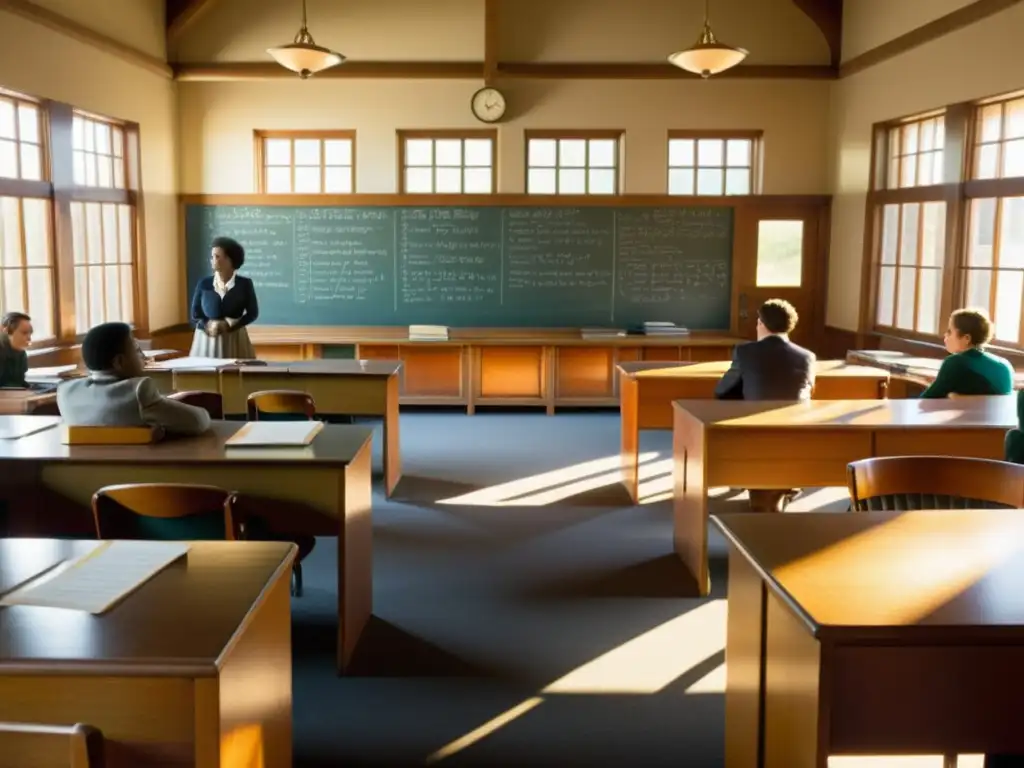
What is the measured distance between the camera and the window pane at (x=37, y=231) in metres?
6.23

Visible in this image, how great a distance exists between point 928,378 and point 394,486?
3114mm

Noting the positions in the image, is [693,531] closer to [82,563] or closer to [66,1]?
[82,563]

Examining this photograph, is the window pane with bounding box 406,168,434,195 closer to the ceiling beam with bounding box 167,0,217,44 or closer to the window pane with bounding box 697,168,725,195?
the ceiling beam with bounding box 167,0,217,44

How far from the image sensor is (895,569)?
6.46 feet

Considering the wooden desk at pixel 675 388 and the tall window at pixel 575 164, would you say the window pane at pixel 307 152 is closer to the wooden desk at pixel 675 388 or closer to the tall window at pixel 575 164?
the tall window at pixel 575 164

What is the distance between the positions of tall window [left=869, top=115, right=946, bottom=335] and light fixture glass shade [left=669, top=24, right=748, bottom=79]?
1.73m

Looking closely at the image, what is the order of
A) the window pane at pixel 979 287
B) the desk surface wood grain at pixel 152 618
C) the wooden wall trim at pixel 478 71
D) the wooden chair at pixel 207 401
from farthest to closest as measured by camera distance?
the wooden wall trim at pixel 478 71 < the window pane at pixel 979 287 < the wooden chair at pixel 207 401 < the desk surface wood grain at pixel 152 618

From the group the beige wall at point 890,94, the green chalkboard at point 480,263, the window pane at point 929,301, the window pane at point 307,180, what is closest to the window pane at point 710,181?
the green chalkboard at point 480,263

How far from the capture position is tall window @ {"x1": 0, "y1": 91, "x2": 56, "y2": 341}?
5.99 meters

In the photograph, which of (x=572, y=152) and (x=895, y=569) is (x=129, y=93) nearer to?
(x=572, y=152)

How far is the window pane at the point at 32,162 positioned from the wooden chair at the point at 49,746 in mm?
5563

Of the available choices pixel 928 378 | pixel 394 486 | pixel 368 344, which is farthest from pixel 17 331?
pixel 928 378

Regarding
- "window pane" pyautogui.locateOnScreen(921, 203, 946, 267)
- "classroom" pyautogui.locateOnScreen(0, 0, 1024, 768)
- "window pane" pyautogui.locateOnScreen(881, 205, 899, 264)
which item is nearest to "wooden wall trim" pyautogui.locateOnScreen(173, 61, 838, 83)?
"classroom" pyautogui.locateOnScreen(0, 0, 1024, 768)

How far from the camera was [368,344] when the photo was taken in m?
8.25
